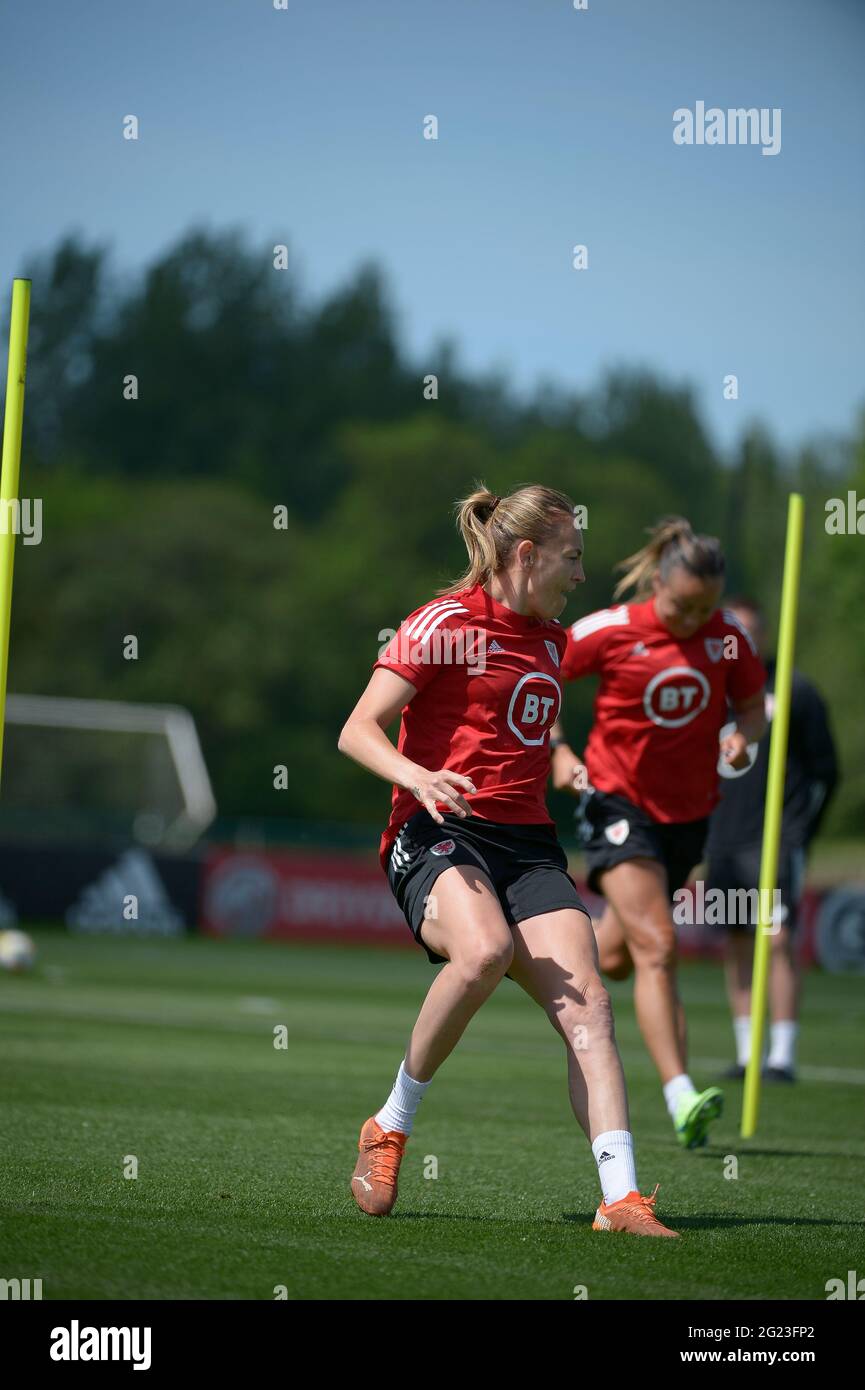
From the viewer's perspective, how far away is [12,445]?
5.00 metres

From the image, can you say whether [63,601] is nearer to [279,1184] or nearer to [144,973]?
[144,973]

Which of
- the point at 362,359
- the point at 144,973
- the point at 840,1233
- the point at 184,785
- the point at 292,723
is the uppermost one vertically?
the point at 362,359

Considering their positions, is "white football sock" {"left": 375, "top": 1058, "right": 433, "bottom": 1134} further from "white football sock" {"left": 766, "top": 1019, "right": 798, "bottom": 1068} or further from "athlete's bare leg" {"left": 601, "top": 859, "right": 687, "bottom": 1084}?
"white football sock" {"left": 766, "top": 1019, "right": 798, "bottom": 1068}

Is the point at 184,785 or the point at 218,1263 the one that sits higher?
the point at 184,785

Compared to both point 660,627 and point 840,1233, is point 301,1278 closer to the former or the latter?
point 840,1233

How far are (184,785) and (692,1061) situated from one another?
68.2 ft

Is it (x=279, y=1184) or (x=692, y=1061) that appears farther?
(x=692, y=1061)

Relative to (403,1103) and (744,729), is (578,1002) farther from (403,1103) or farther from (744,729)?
(744,729)

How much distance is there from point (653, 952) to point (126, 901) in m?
18.6

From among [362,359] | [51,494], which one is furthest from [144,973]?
[362,359]

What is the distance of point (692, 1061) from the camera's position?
11.1 metres

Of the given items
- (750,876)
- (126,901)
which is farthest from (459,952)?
(126,901)

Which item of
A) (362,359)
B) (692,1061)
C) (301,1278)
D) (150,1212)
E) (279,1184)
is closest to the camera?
(301,1278)

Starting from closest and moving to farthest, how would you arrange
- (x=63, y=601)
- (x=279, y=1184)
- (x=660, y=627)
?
(x=279, y=1184) < (x=660, y=627) < (x=63, y=601)
